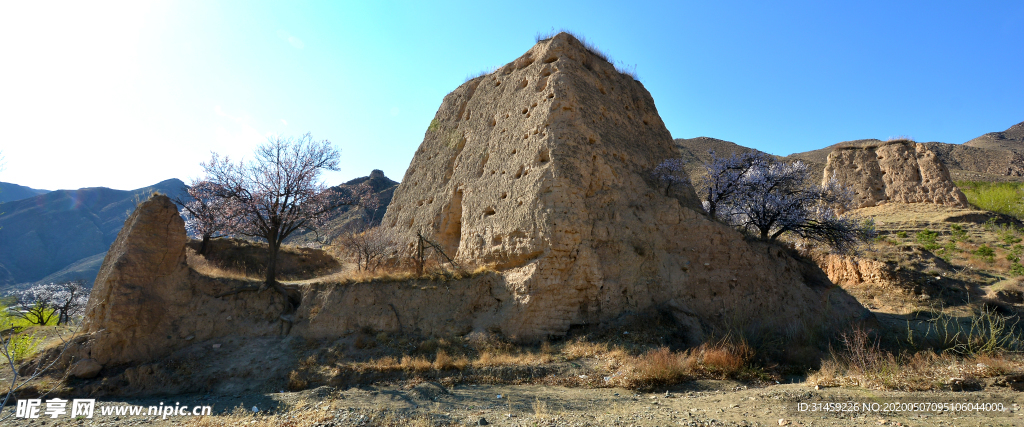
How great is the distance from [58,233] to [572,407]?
76.6m

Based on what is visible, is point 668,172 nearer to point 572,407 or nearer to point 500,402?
point 572,407

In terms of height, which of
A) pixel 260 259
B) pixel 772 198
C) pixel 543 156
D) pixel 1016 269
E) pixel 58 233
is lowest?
pixel 1016 269

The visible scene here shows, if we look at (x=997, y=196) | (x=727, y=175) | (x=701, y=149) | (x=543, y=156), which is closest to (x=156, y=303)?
(x=543, y=156)

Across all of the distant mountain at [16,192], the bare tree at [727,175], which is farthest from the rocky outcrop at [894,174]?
the distant mountain at [16,192]

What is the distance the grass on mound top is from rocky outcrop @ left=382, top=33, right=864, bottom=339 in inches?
828

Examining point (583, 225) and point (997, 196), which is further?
point (997, 196)

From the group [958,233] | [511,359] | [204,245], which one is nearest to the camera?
[511,359]

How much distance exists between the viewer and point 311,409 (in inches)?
292

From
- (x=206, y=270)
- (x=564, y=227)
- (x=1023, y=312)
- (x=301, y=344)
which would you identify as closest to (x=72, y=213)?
(x=206, y=270)

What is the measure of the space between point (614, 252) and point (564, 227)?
136 centimetres

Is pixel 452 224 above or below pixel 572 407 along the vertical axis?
above

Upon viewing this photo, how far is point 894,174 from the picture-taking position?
23453mm

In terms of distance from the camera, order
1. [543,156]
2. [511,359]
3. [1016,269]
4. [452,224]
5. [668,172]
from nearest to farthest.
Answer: [511,359]
[543,156]
[668,172]
[452,224]
[1016,269]

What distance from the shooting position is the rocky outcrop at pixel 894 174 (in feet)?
73.5
